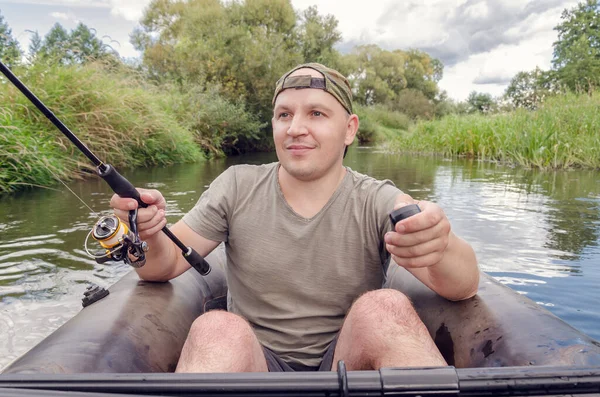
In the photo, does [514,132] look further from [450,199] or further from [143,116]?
[143,116]

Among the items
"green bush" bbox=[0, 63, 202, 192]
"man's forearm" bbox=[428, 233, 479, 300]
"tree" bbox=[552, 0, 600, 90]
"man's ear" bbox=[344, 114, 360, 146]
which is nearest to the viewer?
"man's forearm" bbox=[428, 233, 479, 300]

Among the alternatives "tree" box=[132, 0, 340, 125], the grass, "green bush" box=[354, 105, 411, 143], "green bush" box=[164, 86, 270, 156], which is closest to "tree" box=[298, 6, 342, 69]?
"tree" box=[132, 0, 340, 125]

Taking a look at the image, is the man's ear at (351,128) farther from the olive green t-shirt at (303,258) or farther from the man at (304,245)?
the olive green t-shirt at (303,258)

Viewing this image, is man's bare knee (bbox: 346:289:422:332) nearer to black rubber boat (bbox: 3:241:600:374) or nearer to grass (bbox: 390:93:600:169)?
black rubber boat (bbox: 3:241:600:374)

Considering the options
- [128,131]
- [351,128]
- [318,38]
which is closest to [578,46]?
[318,38]

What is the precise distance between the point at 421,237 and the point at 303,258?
0.65m

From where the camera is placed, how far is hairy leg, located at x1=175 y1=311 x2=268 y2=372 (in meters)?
1.58

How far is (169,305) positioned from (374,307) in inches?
39.2

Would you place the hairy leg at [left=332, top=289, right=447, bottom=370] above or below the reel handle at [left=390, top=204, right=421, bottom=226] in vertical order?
below

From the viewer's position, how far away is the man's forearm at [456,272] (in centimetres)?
180

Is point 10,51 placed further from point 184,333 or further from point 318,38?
point 318,38

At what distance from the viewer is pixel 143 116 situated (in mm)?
10961

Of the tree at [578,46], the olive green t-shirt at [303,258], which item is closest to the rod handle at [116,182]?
the olive green t-shirt at [303,258]

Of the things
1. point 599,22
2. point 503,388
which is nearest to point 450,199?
point 503,388
